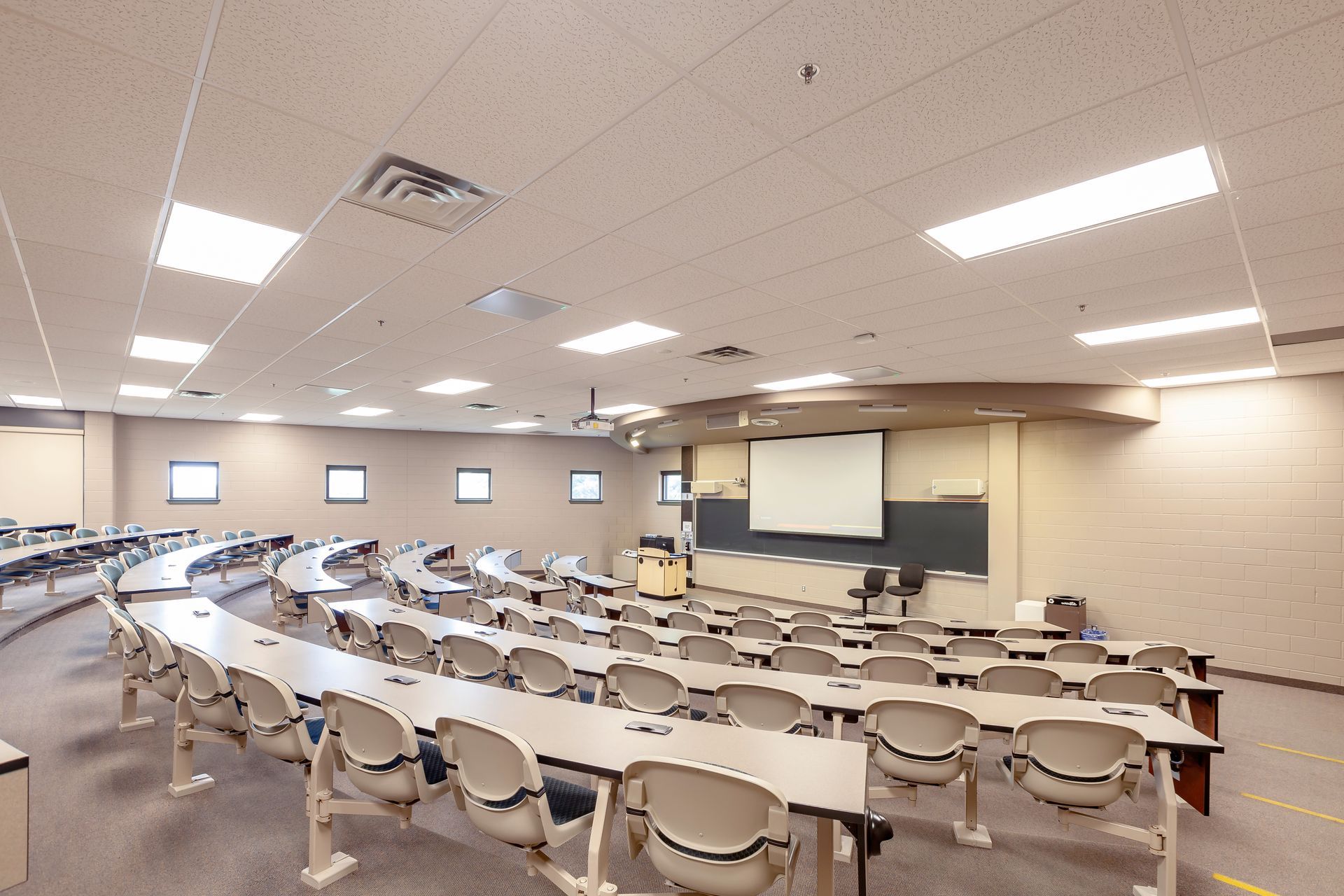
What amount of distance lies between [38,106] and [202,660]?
2.44 metres

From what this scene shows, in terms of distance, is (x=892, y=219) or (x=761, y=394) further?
(x=761, y=394)

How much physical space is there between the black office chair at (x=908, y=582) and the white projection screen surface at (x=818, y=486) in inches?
28.2

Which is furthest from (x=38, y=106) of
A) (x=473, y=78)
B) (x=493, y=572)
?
(x=493, y=572)

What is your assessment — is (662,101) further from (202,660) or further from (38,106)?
(202,660)

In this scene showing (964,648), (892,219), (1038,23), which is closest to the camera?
(1038,23)

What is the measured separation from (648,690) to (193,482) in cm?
1254

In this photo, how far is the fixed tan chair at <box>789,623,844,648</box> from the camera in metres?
5.00

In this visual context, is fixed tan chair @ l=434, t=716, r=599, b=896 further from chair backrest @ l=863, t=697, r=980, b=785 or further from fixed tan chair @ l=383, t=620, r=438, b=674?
fixed tan chair @ l=383, t=620, r=438, b=674

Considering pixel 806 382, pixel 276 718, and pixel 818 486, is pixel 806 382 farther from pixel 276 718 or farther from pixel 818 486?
pixel 276 718

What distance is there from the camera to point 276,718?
9.16 ft

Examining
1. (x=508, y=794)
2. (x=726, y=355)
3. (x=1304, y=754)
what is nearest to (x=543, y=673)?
(x=508, y=794)

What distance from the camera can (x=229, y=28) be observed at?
1681 mm

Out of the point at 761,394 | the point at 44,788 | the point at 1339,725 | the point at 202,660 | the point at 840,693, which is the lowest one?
the point at 1339,725

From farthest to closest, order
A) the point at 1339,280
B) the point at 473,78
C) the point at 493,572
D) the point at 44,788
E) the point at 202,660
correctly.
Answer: the point at 493,572 < the point at 1339,280 < the point at 44,788 < the point at 202,660 < the point at 473,78
